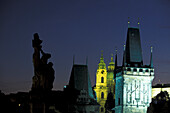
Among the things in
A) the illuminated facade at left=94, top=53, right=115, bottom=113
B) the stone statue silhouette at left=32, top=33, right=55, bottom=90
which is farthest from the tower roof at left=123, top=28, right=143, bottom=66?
the stone statue silhouette at left=32, top=33, right=55, bottom=90

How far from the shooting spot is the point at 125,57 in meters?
61.4

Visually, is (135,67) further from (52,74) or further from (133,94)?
(52,74)

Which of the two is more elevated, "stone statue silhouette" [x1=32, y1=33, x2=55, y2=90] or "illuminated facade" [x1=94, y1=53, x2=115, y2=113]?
"illuminated facade" [x1=94, y1=53, x2=115, y2=113]

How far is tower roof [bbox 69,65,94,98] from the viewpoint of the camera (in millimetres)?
51312

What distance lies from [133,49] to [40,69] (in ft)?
140

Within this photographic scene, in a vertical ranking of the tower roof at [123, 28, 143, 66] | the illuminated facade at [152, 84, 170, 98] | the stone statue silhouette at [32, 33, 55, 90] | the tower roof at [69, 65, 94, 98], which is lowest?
the stone statue silhouette at [32, 33, 55, 90]

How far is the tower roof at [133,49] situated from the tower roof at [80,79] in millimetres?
10162

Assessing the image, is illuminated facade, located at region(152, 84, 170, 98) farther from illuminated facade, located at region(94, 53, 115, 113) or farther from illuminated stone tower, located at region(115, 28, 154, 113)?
illuminated facade, located at region(94, 53, 115, 113)

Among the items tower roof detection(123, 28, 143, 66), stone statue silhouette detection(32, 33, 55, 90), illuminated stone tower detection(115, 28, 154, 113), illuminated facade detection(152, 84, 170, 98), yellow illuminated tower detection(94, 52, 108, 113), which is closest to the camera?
stone statue silhouette detection(32, 33, 55, 90)

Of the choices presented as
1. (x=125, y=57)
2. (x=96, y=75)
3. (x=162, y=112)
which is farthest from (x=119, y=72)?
(x=96, y=75)

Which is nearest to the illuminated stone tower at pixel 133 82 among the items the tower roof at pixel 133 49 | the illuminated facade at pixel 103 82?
the tower roof at pixel 133 49

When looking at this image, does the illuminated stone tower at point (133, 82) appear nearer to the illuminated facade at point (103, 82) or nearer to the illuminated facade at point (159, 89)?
the illuminated facade at point (159, 89)

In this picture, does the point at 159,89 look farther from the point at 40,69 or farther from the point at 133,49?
the point at 40,69

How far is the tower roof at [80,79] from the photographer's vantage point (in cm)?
5131
